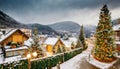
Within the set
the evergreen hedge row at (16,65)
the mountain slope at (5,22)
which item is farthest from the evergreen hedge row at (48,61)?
the mountain slope at (5,22)

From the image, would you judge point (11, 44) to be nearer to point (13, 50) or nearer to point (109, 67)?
point (13, 50)

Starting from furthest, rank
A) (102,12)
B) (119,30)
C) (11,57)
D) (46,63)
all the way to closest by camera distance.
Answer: (119,30), (102,12), (11,57), (46,63)

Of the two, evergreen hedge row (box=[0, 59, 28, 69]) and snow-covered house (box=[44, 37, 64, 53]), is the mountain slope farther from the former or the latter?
evergreen hedge row (box=[0, 59, 28, 69])

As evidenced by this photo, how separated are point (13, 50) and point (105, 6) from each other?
1942cm

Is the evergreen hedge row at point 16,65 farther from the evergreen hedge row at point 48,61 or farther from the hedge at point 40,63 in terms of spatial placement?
the evergreen hedge row at point 48,61

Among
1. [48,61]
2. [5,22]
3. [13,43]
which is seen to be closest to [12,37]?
[13,43]

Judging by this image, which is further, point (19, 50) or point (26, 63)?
point (19, 50)

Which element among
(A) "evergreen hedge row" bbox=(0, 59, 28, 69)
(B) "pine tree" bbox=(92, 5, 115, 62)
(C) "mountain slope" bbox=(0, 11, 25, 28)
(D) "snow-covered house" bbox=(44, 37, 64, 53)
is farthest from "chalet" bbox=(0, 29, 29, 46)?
(C) "mountain slope" bbox=(0, 11, 25, 28)

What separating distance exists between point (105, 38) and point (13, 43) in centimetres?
1740

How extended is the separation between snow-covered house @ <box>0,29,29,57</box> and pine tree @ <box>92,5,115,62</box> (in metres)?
14.3

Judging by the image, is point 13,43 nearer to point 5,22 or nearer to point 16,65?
point 16,65

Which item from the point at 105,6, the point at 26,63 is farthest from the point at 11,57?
the point at 105,6

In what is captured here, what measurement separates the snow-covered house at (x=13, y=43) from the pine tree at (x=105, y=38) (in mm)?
14344

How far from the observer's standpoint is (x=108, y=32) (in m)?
26.0
